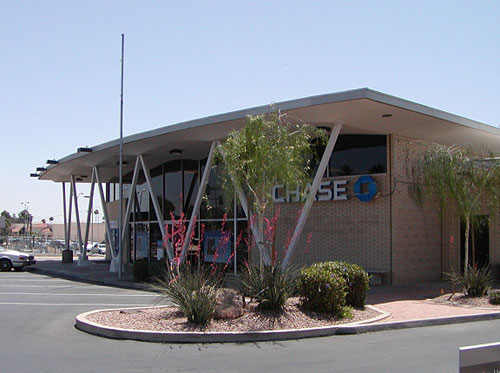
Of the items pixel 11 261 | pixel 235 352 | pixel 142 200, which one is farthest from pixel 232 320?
pixel 11 261

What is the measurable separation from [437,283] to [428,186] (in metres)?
4.81

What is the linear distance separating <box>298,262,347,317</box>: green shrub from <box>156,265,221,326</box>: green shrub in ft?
5.97

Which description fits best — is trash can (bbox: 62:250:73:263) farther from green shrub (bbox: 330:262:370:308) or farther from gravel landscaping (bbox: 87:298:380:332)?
green shrub (bbox: 330:262:370:308)

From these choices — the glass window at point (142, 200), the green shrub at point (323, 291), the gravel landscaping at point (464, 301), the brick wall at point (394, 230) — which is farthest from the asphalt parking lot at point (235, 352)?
the glass window at point (142, 200)

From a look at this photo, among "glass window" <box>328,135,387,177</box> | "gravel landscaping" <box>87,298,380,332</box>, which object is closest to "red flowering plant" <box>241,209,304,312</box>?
"gravel landscaping" <box>87,298,380,332</box>

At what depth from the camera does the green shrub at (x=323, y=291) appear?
37.0 ft

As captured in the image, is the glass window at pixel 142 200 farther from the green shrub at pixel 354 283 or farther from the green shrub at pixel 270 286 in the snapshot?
the green shrub at pixel 354 283

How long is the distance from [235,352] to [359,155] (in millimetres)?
12012

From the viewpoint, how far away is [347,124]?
59.7 ft

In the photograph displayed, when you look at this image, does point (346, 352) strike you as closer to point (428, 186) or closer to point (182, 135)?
point (428, 186)

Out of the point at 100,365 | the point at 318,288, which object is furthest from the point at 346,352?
the point at 100,365

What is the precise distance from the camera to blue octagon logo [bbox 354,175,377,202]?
18828 millimetres

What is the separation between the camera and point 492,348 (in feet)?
15.3

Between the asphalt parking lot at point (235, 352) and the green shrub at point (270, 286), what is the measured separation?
1.42 meters
